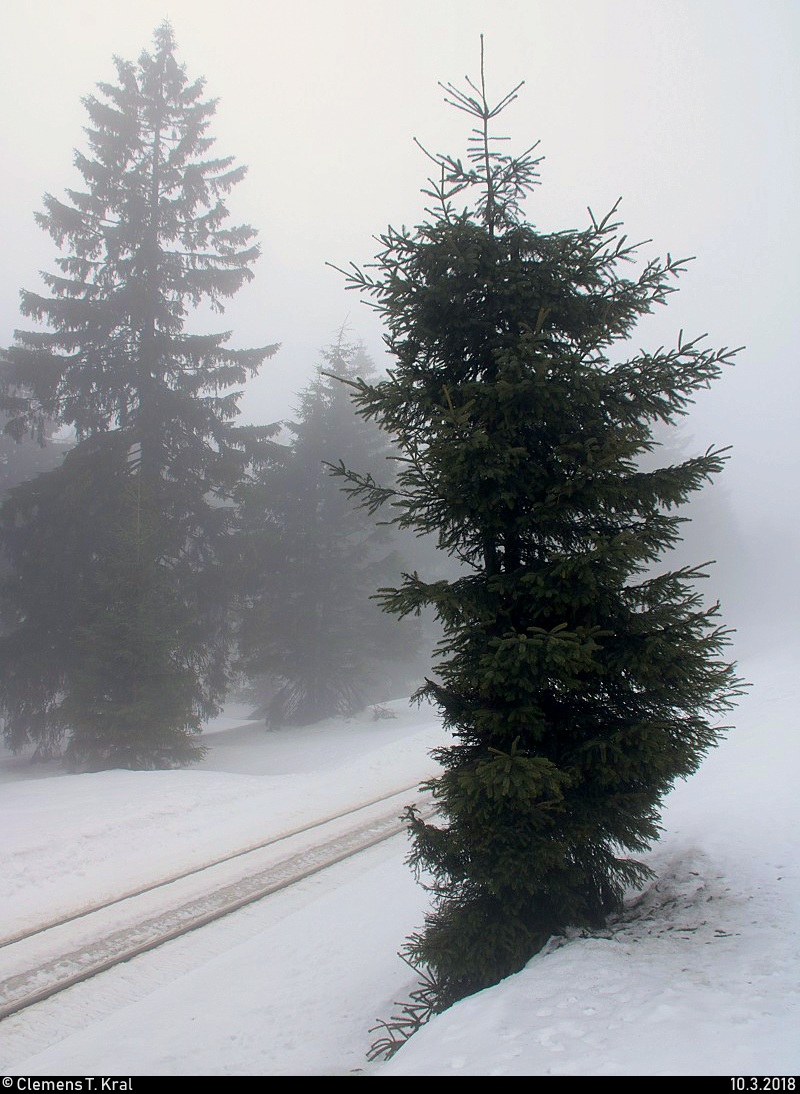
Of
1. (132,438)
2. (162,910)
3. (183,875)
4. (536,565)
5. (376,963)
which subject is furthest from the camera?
(132,438)

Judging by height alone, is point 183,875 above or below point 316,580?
below

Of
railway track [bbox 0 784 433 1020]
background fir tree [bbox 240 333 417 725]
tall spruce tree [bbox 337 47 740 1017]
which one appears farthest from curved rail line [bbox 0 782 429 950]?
background fir tree [bbox 240 333 417 725]

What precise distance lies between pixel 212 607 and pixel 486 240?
1765 cm

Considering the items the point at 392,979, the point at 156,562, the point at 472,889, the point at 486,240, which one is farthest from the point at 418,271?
the point at 156,562

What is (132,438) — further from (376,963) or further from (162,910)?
(376,963)

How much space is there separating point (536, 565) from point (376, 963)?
485cm

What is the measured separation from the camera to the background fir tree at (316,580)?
24312 millimetres

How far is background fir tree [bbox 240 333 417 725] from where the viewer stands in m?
A: 24.3

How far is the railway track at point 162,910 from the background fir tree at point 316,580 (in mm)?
12852

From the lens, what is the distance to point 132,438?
66.2 feet

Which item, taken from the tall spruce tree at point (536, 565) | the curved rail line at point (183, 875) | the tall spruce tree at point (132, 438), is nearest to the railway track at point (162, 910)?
the curved rail line at point (183, 875)

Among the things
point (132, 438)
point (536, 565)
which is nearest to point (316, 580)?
point (132, 438)

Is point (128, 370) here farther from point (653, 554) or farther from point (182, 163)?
point (653, 554)

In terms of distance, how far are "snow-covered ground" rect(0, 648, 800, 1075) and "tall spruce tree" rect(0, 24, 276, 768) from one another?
442 centimetres
